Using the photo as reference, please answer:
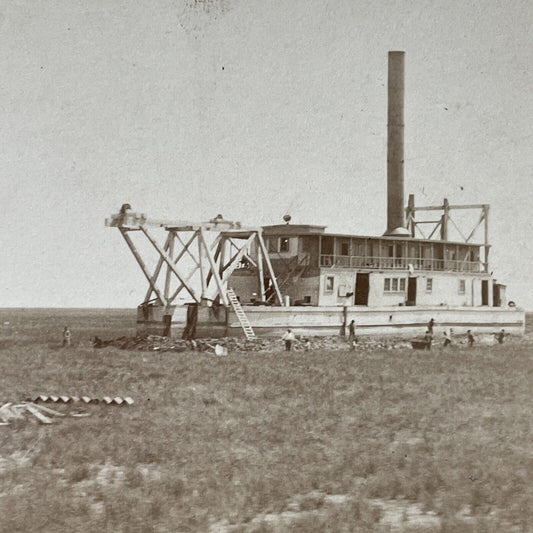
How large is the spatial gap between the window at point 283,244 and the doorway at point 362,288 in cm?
433

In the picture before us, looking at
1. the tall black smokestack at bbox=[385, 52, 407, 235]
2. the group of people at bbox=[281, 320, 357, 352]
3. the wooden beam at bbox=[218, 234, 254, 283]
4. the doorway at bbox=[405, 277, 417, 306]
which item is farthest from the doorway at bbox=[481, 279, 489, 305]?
the wooden beam at bbox=[218, 234, 254, 283]

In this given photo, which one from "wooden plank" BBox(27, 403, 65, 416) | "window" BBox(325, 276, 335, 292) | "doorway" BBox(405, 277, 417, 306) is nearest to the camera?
"wooden plank" BBox(27, 403, 65, 416)

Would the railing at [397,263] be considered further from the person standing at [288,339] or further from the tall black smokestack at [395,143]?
the person standing at [288,339]

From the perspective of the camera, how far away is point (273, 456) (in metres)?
12.9

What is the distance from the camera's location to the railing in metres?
41.1

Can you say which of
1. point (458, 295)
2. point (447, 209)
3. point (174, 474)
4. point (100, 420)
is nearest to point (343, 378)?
point (100, 420)

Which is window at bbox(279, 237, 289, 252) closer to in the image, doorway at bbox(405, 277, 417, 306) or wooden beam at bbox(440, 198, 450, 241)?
doorway at bbox(405, 277, 417, 306)

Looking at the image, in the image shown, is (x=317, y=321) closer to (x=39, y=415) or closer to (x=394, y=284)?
(x=394, y=284)

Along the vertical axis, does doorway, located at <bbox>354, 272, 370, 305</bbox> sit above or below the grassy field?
above

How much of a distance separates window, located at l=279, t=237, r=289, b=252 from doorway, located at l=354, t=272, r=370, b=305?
433cm

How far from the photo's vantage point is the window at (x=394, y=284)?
43156 millimetres

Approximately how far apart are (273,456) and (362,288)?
29.9 m

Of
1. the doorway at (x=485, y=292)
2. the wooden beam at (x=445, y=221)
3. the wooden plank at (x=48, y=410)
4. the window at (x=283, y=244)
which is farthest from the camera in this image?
the wooden beam at (x=445, y=221)

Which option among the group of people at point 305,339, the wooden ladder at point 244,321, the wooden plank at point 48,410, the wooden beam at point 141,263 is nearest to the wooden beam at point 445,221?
the group of people at point 305,339
